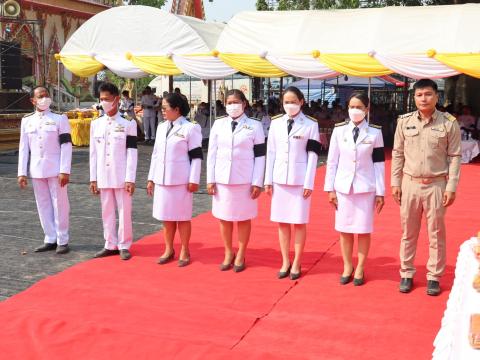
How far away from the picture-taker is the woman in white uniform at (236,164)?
4.98m

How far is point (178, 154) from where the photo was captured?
5152mm

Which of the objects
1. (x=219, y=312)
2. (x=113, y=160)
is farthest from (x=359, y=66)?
(x=219, y=312)

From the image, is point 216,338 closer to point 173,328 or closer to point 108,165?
point 173,328

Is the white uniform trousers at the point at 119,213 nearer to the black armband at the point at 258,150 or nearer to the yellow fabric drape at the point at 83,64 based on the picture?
the black armband at the point at 258,150

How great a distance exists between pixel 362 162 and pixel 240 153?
1024 millimetres

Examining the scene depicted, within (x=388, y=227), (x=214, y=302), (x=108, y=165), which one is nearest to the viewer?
(x=214, y=302)

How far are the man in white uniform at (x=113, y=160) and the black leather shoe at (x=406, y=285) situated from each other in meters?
2.45

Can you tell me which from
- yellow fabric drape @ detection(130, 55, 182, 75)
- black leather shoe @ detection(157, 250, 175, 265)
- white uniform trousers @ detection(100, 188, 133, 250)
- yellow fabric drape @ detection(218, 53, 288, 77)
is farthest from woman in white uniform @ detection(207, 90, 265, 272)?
yellow fabric drape @ detection(130, 55, 182, 75)

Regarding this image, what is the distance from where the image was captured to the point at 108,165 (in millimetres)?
5367

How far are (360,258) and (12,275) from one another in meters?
2.89

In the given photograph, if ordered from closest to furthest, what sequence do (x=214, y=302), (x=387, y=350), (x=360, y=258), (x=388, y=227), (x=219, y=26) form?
(x=387, y=350) → (x=214, y=302) → (x=360, y=258) → (x=388, y=227) → (x=219, y=26)

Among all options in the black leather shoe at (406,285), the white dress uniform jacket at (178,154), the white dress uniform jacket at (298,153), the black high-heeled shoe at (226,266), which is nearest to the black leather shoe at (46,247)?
the white dress uniform jacket at (178,154)

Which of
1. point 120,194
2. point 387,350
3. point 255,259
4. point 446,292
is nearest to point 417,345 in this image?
point 387,350

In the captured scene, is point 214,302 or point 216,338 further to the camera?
point 214,302
